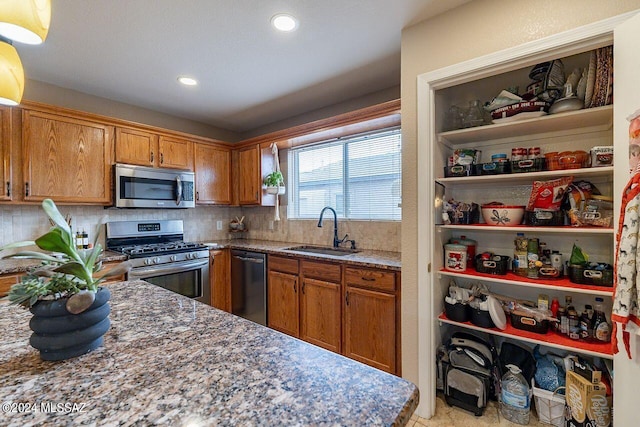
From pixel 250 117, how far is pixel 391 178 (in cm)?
199

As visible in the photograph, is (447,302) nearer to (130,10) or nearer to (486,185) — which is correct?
(486,185)

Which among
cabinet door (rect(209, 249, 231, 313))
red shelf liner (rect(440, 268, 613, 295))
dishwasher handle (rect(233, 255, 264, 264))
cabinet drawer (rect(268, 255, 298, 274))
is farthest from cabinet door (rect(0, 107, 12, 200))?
red shelf liner (rect(440, 268, 613, 295))

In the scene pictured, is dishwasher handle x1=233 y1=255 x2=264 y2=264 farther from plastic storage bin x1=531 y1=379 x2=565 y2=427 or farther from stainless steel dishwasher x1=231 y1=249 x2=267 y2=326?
plastic storage bin x1=531 y1=379 x2=565 y2=427

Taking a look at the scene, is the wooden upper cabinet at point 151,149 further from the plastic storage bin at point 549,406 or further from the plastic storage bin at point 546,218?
the plastic storage bin at point 549,406

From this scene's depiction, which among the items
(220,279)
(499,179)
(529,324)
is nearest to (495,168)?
(499,179)

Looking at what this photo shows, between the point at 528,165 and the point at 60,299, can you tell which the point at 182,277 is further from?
the point at 528,165

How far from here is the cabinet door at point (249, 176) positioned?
138 inches

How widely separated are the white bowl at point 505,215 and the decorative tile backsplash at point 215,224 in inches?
37.0

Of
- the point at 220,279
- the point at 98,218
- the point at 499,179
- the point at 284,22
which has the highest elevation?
the point at 284,22

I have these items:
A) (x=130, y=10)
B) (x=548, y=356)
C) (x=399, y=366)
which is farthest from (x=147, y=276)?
(x=548, y=356)

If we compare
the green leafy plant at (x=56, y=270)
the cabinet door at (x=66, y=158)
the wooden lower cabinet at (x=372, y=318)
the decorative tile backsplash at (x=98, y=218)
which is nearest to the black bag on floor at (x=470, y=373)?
the wooden lower cabinet at (x=372, y=318)

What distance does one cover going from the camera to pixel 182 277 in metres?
2.96

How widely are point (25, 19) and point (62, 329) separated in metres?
0.76

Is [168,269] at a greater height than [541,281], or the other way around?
[541,281]
